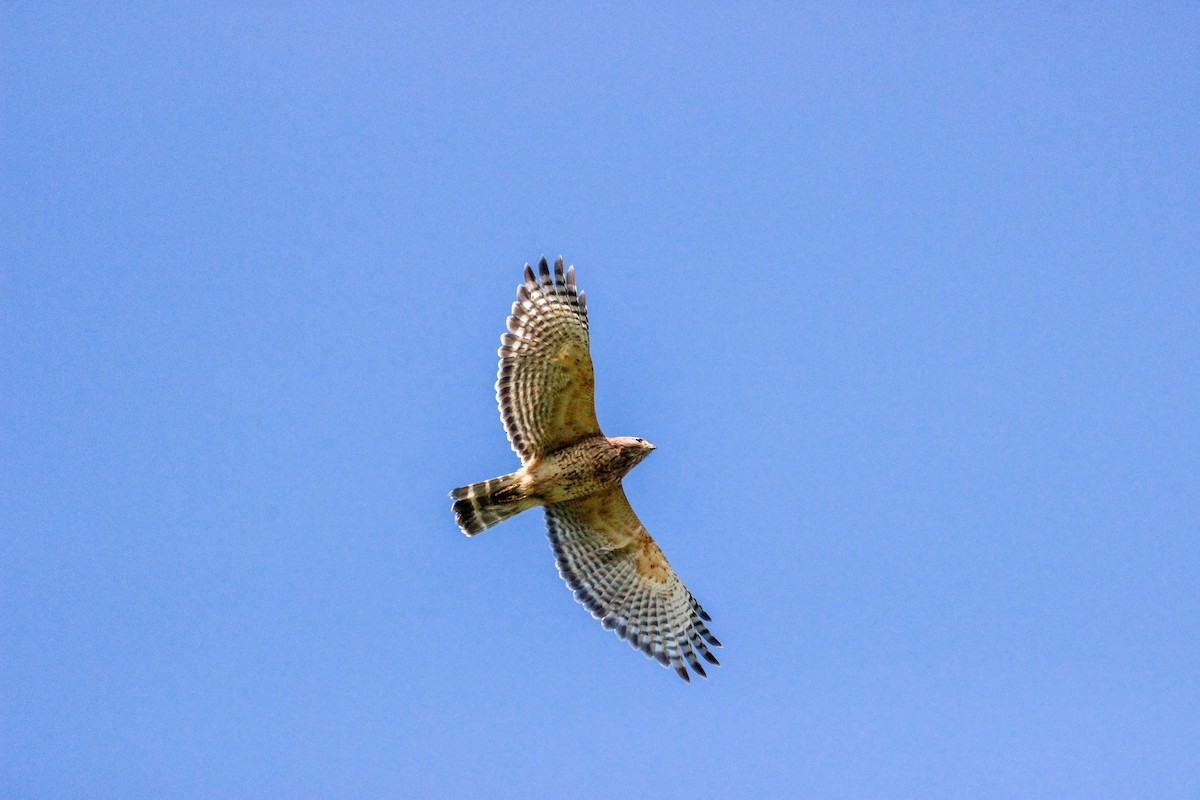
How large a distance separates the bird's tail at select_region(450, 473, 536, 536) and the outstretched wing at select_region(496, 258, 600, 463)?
1.33ft

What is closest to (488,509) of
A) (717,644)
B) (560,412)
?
(560,412)

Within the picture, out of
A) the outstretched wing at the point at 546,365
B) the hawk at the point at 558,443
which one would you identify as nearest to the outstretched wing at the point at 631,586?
the hawk at the point at 558,443

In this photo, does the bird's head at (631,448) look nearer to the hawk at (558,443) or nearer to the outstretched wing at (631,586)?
the hawk at (558,443)

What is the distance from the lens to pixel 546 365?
10.9 meters

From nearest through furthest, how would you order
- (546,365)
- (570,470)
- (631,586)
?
(546,365) → (570,470) → (631,586)

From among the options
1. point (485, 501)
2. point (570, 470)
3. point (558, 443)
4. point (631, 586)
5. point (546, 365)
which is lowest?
point (631, 586)

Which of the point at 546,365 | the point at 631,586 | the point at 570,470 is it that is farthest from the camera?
the point at 631,586

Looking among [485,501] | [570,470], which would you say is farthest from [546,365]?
[485,501]

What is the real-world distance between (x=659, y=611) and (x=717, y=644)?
64 cm

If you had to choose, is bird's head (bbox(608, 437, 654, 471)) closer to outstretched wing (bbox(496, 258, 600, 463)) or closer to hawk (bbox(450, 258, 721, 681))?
hawk (bbox(450, 258, 721, 681))

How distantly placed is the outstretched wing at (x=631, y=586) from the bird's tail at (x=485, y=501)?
897 millimetres

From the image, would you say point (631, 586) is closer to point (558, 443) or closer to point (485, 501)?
point (558, 443)

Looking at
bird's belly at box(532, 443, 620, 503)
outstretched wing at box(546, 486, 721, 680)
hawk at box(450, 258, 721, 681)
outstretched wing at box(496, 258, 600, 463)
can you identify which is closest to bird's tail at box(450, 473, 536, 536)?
hawk at box(450, 258, 721, 681)

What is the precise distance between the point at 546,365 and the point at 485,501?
1246mm
